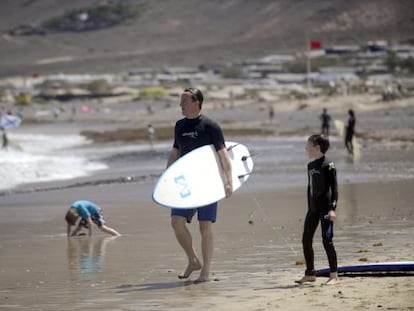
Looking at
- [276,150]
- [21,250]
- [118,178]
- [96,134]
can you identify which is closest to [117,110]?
[96,134]

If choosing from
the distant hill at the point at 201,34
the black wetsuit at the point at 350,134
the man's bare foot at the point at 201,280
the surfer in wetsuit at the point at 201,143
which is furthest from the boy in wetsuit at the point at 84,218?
the distant hill at the point at 201,34

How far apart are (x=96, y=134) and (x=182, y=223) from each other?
121ft

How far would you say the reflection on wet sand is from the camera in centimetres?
1077

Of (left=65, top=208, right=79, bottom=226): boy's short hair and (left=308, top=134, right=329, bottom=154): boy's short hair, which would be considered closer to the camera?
(left=308, top=134, right=329, bottom=154): boy's short hair

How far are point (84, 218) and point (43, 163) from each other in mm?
15116

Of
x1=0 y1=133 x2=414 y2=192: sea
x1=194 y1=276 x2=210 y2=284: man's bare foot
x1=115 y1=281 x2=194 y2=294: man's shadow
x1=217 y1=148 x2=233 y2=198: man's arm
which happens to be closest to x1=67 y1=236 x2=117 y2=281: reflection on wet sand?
x1=115 y1=281 x2=194 y2=294: man's shadow

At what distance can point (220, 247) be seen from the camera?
12.1 meters

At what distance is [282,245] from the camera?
12.0 metres

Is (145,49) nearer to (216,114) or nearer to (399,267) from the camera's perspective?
(216,114)

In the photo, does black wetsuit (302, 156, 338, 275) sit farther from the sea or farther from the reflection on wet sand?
the sea

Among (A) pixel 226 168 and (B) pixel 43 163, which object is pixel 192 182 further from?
(B) pixel 43 163

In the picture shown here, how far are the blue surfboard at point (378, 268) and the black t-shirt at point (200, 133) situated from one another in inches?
52.4

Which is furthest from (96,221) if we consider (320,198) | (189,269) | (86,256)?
(320,198)

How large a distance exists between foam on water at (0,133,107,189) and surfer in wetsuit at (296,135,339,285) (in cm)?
1433
